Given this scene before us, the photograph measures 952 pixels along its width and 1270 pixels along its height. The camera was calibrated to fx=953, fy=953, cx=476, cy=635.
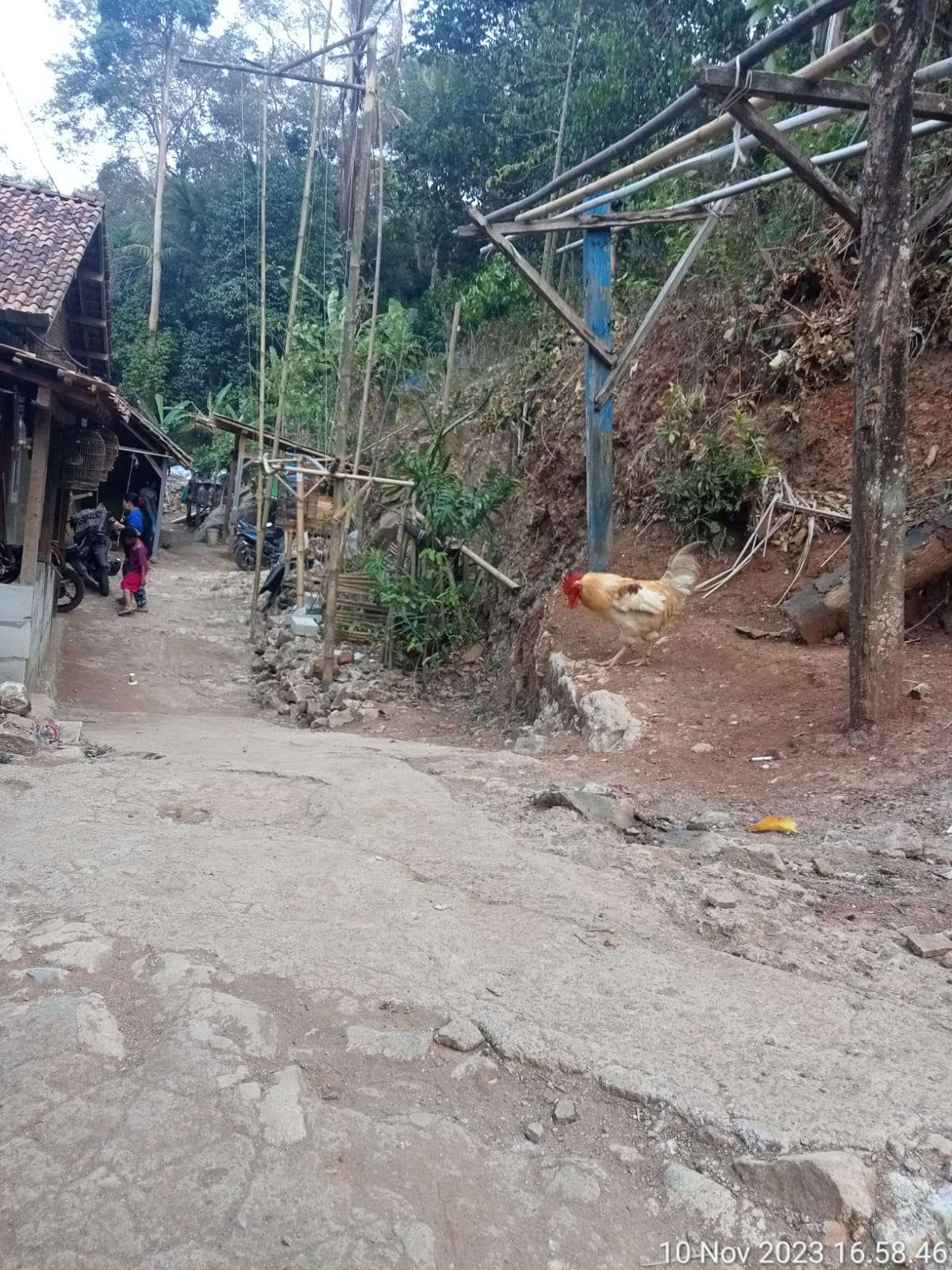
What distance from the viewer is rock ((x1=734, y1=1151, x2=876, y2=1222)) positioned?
6.05 ft

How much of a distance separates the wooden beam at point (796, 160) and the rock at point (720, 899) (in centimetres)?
357

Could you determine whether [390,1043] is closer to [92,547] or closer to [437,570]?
[437,570]

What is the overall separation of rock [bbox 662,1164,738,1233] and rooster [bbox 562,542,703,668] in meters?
5.48

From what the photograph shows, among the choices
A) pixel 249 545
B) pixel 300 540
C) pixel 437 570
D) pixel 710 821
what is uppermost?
pixel 300 540

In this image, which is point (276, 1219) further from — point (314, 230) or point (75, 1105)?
point (314, 230)

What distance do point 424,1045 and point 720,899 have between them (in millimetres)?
1358

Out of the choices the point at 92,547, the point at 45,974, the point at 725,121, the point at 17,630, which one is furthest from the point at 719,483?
the point at 92,547

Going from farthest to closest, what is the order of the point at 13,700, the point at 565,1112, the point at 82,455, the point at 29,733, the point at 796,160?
the point at 82,455, the point at 13,700, the point at 29,733, the point at 796,160, the point at 565,1112

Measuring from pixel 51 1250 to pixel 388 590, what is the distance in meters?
9.32

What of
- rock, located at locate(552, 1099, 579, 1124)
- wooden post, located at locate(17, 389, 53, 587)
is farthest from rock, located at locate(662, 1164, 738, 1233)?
wooden post, located at locate(17, 389, 53, 587)

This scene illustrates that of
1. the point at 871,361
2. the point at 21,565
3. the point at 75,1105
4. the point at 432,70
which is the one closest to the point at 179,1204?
the point at 75,1105

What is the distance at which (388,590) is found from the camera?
1088cm

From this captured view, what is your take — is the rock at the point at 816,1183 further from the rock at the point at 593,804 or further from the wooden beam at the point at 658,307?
the wooden beam at the point at 658,307

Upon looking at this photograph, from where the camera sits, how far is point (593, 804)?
14.6ft
